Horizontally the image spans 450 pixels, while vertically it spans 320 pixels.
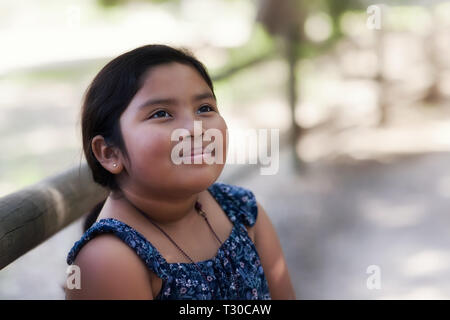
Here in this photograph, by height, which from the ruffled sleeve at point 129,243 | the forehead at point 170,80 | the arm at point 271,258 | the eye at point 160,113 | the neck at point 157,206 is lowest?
the arm at point 271,258

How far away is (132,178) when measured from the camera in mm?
1443

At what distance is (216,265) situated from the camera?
4.80 feet

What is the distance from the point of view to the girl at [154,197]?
1335mm

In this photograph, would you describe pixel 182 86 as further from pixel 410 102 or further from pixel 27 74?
pixel 27 74

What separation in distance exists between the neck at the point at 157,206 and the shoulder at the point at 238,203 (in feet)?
0.64

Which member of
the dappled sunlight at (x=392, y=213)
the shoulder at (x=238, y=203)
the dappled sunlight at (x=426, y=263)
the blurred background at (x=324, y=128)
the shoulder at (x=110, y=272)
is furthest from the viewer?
the dappled sunlight at (x=392, y=213)

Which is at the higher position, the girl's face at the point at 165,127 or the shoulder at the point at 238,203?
the girl's face at the point at 165,127

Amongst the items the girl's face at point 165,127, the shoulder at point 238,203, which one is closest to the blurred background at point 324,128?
the shoulder at point 238,203

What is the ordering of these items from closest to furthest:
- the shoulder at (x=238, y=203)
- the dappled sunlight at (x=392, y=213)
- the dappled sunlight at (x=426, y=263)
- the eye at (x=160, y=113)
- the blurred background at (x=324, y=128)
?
the eye at (x=160, y=113)
the shoulder at (x=238, y=203)
the dappled sunlight at (x=426, y=263)
the blurred background at (x=324, y=128)
the dappled sunlight at (x=392, y=213)

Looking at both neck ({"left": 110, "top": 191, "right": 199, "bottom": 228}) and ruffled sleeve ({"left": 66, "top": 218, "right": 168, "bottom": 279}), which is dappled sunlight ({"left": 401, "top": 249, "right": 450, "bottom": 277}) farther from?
ruffled sleeve ({"left": 66, "top": 218, "right": 168, "bottom": 279})

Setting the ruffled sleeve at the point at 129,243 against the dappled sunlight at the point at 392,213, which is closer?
the ruffled sleeve at the point at 129,243

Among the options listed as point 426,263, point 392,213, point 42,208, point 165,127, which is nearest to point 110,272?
point 165,127

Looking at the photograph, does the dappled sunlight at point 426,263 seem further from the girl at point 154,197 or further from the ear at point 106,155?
the ear at point 106,155
